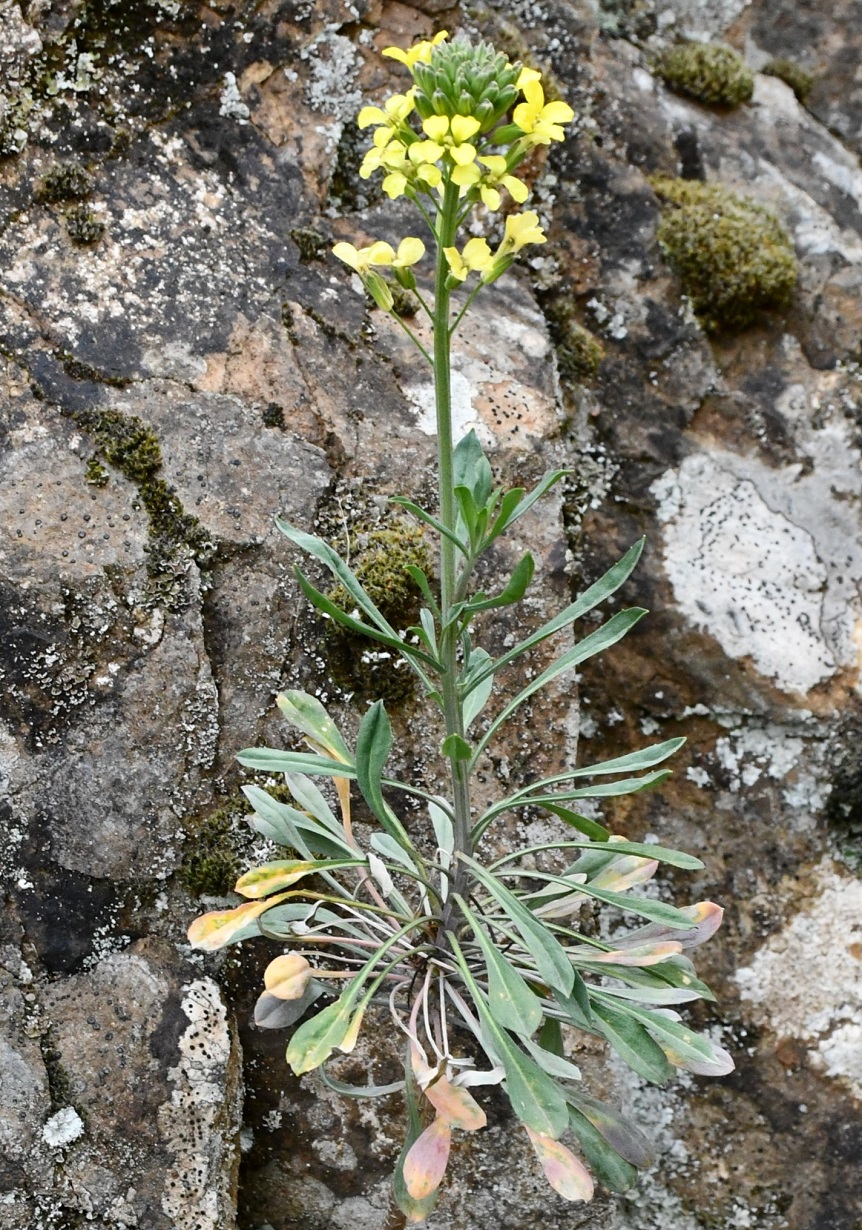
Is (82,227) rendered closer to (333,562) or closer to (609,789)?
(333,562)

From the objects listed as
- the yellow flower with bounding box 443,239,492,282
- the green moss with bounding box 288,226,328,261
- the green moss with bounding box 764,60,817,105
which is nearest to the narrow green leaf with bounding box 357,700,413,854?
the yellow flower with bounding box 443,239,492,282

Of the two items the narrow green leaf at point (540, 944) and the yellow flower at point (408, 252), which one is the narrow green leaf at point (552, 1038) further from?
the yellow flower at point (408, 252)

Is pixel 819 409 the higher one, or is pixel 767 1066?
pixel 819 409

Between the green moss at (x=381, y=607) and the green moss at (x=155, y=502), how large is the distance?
25 centimetres

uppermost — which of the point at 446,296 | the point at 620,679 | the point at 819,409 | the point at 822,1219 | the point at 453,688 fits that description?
the point at 446,296

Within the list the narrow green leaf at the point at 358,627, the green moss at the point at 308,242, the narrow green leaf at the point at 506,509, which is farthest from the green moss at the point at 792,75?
the narrow green leaf at the point at 358,627

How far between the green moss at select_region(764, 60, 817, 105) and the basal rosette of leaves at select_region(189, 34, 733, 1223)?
1.43 meters

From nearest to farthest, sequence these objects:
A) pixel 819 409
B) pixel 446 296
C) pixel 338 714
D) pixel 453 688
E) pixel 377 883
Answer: pixel 446 296 → pixel 453 688 → pixel 377 883 → pixel 338 714 → pixel 819 409

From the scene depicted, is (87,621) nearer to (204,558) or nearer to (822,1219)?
(204,558)

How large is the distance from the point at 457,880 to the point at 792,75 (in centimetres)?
222

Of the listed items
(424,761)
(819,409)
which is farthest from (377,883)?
(819,409)

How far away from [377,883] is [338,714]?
29 centimetres

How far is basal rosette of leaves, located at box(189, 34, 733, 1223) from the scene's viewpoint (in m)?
1.24

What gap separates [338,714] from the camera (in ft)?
5.88
